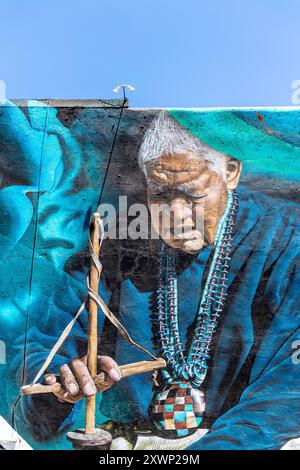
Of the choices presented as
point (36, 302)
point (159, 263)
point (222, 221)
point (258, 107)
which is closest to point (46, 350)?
point (36, 302)

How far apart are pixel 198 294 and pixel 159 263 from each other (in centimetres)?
63

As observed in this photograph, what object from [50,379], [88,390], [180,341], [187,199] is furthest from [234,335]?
[50,379]

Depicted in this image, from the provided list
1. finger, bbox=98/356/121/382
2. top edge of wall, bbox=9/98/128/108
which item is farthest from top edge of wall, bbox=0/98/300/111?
finger, bbox=98/356/121/382

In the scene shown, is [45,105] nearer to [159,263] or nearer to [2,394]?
[159,263]

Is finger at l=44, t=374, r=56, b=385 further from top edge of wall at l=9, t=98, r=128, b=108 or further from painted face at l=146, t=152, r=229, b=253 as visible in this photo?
top edge of wall at l=9, t=98, r=128, b=108

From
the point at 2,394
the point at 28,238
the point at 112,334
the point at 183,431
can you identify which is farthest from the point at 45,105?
the point at 183,431

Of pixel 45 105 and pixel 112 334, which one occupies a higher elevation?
pixel 45 105

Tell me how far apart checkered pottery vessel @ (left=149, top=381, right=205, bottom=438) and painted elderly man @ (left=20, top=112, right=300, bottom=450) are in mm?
12

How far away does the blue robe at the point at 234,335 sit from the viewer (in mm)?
8039

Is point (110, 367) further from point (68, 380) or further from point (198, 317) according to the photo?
point (198, 317)

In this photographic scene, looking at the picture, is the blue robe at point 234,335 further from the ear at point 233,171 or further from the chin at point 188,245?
the ear at point 233,171

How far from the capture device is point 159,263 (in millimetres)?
8273

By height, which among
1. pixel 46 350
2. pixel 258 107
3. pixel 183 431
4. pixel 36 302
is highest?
pixel 258 107

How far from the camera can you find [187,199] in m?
8.34
